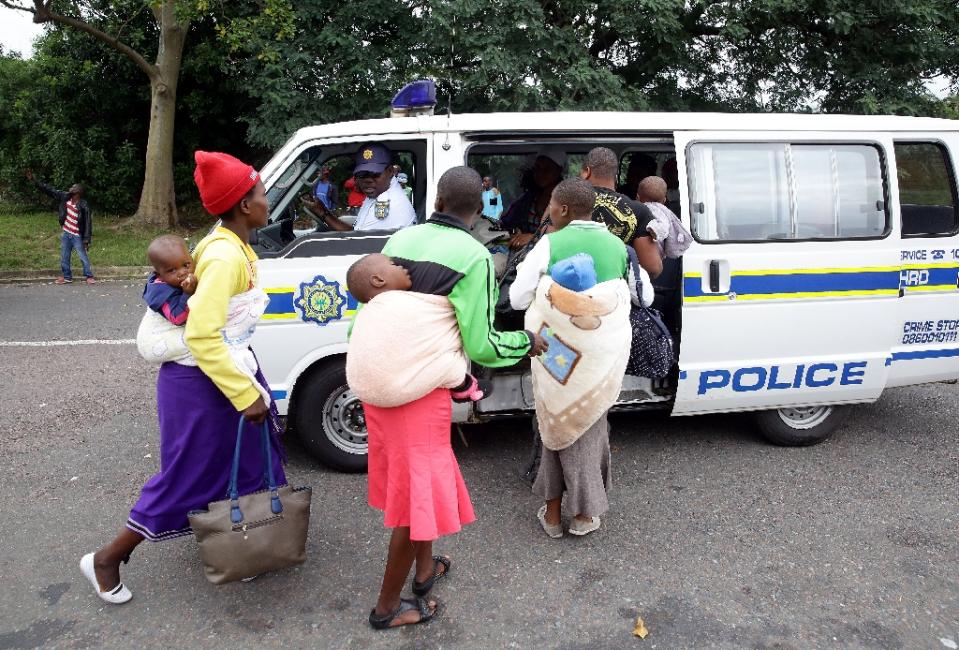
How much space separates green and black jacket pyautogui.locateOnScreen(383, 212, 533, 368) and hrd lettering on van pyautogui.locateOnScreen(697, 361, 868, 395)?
206 cm

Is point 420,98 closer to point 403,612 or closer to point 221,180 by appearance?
point 221,180

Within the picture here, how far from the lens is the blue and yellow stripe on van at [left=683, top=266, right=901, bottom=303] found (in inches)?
175

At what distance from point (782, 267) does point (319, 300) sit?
2689 mm

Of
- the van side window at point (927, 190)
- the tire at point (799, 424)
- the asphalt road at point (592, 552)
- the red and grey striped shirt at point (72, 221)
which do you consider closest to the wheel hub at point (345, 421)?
the asphalt road at point (592, 552)

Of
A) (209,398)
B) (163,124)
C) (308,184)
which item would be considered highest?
(163,124)

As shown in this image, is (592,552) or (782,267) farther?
(782,267)

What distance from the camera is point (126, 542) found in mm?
3305

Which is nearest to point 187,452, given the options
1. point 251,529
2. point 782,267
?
point 251,529

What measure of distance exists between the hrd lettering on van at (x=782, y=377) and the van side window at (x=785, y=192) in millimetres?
784

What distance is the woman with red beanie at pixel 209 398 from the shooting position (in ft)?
9.83

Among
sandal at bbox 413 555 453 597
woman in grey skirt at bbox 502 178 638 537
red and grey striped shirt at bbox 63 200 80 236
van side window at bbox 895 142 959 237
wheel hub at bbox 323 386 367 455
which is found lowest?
sandal at bbox 413 555 453 597

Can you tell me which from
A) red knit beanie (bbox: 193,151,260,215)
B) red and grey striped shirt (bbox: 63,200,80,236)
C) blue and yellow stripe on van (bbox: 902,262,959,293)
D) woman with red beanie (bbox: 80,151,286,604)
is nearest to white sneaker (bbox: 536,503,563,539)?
woman with red beanie (bbox: 80,151,286,604)

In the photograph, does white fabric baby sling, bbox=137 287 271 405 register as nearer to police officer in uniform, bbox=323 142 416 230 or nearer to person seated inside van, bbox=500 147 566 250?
police officer in uniform, bbox=323 142 416 230

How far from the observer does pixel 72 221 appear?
11922mm
